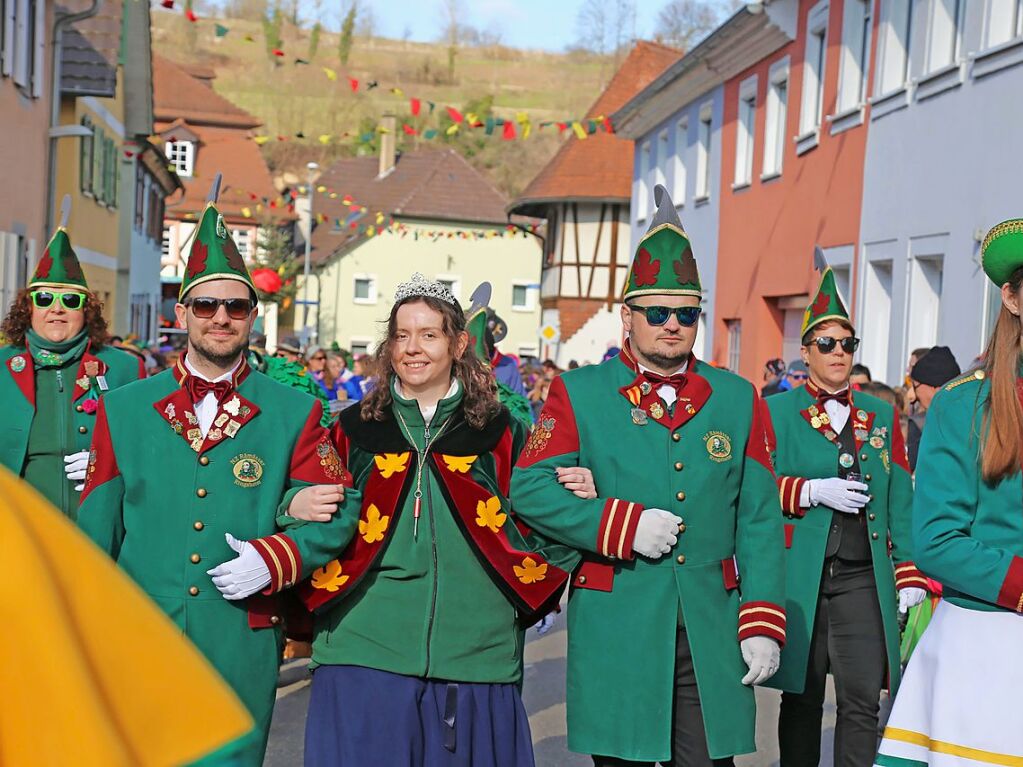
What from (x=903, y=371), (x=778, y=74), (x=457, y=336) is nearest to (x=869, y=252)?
(x=903, y=371)

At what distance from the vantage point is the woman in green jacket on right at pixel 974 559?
11.8ft

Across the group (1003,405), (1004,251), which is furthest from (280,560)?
(1004,251)

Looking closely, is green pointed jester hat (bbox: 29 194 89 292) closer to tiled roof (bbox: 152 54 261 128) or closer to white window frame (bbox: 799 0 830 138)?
white window frame (bbox: 799 0 830 138)

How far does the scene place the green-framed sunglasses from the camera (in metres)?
7.07

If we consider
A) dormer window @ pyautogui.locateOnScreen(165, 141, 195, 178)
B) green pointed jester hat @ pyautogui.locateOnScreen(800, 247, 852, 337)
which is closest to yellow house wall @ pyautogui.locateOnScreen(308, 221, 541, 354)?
dormer window @ pyautogui.locateOnScreen(165, 141, 195, 178)

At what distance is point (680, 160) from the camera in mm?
27406

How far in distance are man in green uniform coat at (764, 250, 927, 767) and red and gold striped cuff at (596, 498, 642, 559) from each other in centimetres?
153

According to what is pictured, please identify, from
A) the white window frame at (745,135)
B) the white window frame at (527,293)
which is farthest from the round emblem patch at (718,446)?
the white window frame at (527,293)

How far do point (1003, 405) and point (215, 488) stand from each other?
2.35 m

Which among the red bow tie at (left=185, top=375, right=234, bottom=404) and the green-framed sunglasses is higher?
the green-framed sunglasses

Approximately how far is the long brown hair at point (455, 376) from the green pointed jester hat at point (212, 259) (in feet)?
1.61

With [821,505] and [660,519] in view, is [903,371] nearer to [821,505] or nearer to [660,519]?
[821,505]

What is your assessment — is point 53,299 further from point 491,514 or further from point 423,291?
point 491,514

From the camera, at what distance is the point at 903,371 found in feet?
49.6
